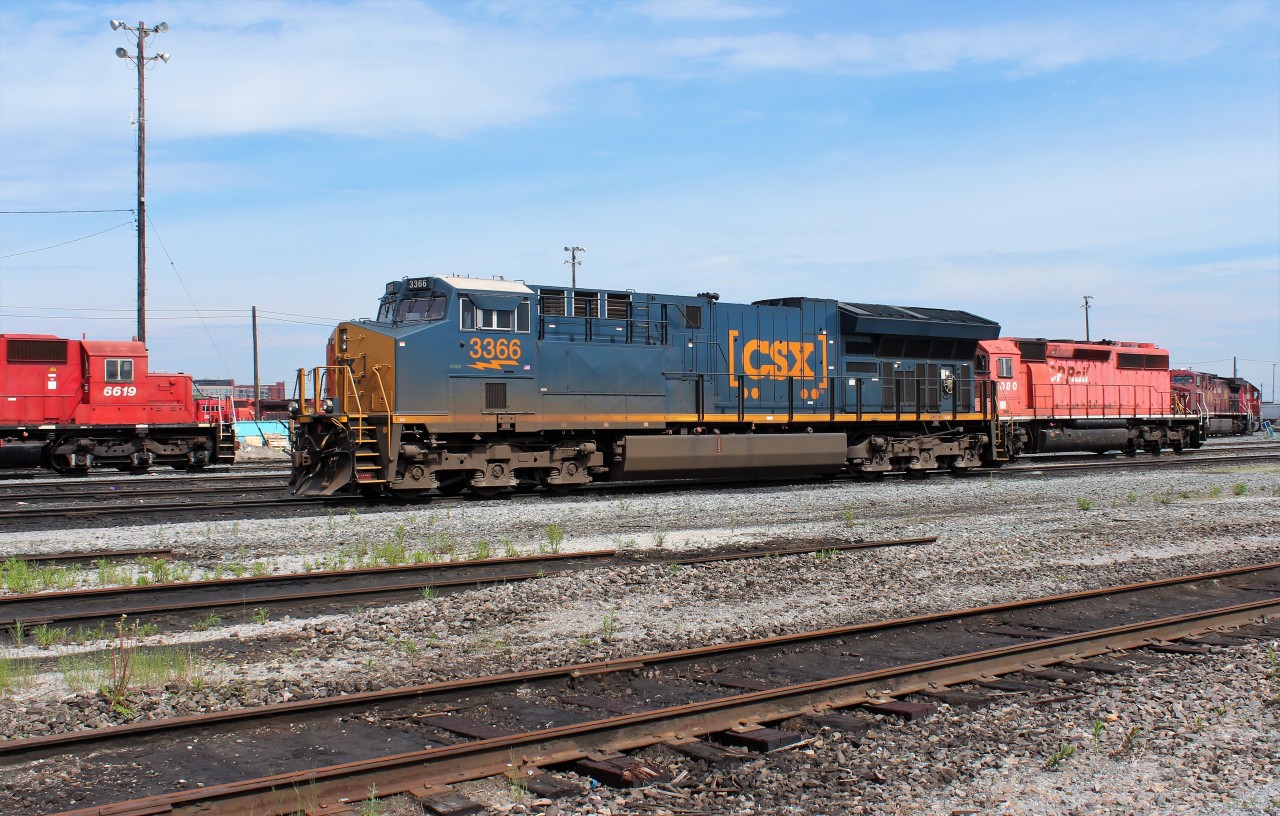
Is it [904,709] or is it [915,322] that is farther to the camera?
[915,322]

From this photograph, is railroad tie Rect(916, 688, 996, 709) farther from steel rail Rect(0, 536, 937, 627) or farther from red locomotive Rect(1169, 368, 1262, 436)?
red locomotive Rect(1169, 368, 1262, 436)

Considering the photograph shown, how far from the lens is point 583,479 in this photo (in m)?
17.4

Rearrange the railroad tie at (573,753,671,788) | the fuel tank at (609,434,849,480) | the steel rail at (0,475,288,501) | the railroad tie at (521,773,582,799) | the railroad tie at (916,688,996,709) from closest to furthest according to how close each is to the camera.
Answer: the railroad tie at (521,773,582,799) < the railroad tie at (573,753,671,788) < the railroad tie at (916,688,996,709) < the steel rail at (0,475,288,501) < the fuel tank at (609,434,849,480)

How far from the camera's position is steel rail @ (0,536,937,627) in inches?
311

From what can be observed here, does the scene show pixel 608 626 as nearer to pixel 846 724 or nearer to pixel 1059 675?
pixel 846 724

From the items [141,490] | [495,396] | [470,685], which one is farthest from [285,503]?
[470,685]

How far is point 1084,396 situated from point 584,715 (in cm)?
2773

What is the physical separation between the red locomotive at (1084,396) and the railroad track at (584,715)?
18559 mm

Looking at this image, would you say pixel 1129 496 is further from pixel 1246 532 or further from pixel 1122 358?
pixel 1122 358

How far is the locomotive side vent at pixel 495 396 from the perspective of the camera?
16359mm

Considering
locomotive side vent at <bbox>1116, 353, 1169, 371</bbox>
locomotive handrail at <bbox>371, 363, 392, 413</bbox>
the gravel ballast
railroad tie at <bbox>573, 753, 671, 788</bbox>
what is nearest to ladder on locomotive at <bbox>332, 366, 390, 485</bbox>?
locomotive handrail at <bbox>371, 363, 392, 413</bbox>

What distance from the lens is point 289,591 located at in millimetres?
8852

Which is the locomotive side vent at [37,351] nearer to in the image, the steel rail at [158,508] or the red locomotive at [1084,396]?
the steel rail at [158,508]

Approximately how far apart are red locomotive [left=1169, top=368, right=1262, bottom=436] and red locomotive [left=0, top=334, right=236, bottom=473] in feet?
97.1
